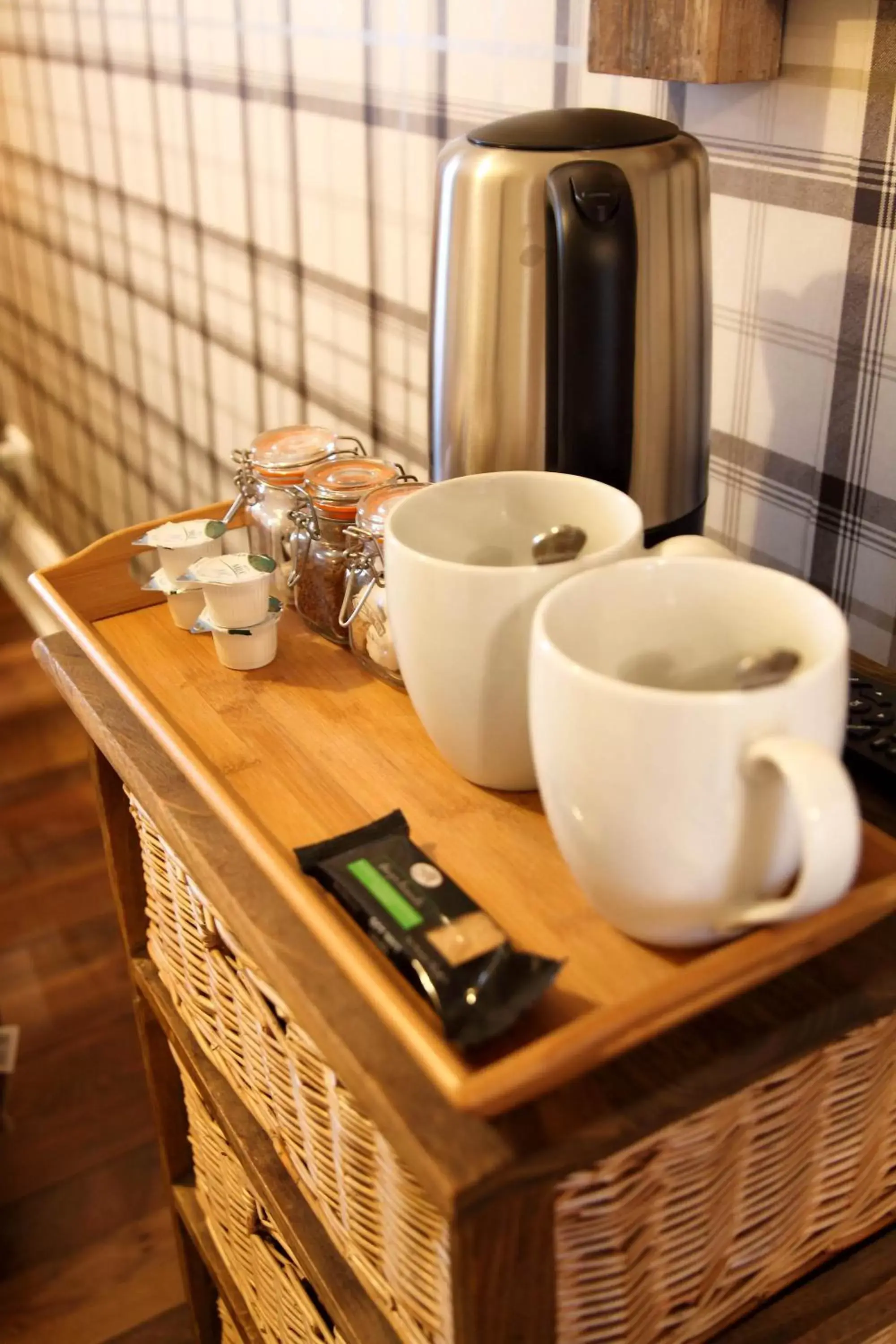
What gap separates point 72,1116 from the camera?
1.68 meters

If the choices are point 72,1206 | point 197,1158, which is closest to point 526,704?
point 197,1158

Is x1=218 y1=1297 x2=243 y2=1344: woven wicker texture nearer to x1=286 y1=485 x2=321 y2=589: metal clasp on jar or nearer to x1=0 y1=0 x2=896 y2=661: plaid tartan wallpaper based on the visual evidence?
x1=286 y1=485 x2=321 y2=589: metal clasp on jar

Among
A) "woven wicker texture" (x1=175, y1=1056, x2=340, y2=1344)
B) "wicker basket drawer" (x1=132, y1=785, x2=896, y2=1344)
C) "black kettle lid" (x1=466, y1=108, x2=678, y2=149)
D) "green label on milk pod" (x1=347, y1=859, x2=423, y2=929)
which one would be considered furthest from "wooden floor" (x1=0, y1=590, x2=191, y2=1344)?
"black kettle lid" (x1=466, y1=108, x2=678, y2=149)

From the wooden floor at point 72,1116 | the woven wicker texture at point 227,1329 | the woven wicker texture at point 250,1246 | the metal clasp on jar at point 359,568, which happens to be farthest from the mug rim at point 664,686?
the wooden floor at point 72,1116

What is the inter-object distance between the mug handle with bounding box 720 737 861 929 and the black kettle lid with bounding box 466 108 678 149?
40 cm

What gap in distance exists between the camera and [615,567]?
56 cm

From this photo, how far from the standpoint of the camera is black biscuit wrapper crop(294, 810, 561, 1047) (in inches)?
19.5

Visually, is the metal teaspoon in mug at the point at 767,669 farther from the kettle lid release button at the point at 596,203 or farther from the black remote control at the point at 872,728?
the kettle lid release button at the point at 596,203

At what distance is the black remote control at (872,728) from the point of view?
65 cm

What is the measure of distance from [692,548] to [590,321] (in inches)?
7.1

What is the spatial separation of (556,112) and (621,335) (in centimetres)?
15

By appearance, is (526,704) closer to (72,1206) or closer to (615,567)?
(615,567)

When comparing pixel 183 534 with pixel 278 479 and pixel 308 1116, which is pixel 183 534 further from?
pixel 308 1116

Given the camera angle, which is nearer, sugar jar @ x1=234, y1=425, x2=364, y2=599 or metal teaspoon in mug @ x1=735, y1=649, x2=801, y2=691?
metal teaspoon in mug @ x1=735, y1=649, x2=801, y2=691
